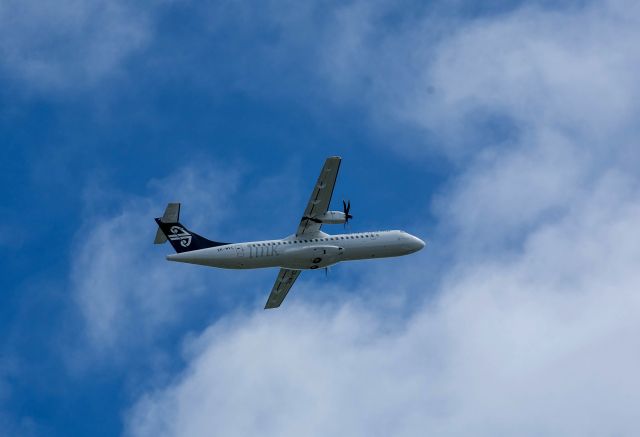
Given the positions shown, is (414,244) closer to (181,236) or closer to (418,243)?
(418,243)

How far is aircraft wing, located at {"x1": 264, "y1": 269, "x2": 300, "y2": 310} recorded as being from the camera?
99812 mm

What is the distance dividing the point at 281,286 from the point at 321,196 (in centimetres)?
1165

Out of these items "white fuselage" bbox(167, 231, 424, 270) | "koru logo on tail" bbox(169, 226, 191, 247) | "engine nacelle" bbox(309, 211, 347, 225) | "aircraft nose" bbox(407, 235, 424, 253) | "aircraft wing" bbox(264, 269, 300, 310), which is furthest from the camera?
"aircraft wing" bbox(264, 269, 300, 310)

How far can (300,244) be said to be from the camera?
93.2 metres

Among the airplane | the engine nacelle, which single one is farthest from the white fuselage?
the engine nacelle

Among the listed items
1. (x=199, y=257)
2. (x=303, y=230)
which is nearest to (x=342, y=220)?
(x=303, y=230)

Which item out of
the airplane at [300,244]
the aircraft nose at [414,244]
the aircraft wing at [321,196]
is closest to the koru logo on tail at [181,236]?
the airplane at [300,244]

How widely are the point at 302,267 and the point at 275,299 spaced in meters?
8.23

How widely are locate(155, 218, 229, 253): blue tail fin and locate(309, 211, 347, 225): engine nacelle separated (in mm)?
7492

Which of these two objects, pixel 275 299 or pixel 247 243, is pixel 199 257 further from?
pixel 275 299

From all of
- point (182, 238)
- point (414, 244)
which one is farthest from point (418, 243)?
point (182, 238)

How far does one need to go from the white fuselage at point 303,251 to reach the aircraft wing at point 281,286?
16.0ft

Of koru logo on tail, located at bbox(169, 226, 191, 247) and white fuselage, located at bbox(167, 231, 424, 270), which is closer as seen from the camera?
white fuselage, located at bbox(167, 231, 424, 270)

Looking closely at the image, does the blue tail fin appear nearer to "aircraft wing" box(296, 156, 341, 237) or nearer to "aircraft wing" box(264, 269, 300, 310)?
"aircraft wing" box(296, 156, 341, 237)
